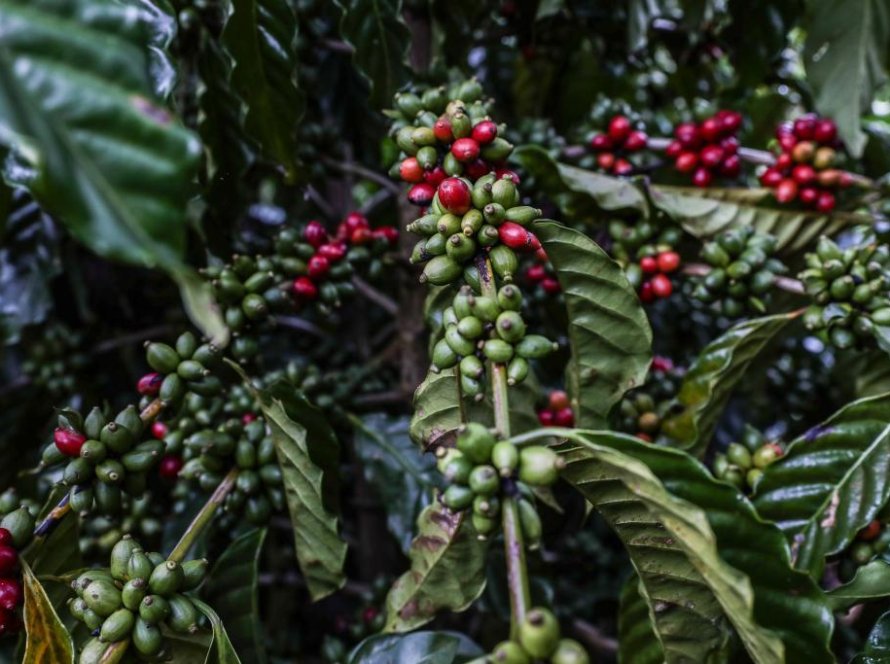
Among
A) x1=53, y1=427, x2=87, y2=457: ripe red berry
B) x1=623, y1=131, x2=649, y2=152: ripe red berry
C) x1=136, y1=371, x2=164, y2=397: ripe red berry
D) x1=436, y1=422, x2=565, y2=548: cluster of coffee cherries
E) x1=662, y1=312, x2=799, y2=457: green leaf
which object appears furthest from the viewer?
x1=623, y1=131, x2=649, y2=152: ripe red berry

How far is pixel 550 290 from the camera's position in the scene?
1.23m

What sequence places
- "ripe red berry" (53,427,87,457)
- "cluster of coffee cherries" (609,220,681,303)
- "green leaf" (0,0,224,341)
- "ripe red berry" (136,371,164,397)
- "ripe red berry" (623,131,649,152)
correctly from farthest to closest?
"ripe red berry" (623,131,649,152) < "cluster of coffee cherries" (609,220,681,303) < "ripe red berry" (136,371,164,397) < "ripe red berry" (53,427,87,457) < "green leaf" (0,0,224,341)

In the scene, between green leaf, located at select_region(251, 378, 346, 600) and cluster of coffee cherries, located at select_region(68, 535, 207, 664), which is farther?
green leaf, located at select_region(251, 378, 346, 600)

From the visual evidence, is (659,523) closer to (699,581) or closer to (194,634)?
(699,581)

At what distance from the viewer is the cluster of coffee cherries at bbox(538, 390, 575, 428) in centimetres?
112

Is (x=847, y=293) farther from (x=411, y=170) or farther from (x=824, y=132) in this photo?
(x=411, y=170)

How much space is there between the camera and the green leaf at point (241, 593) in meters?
0.99

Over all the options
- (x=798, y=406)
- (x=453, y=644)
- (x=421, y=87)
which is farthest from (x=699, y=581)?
(x=798, y=406)

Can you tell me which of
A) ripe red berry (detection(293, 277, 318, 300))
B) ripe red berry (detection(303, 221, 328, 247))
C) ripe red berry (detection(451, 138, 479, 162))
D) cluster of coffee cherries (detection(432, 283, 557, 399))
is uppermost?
ripe red berry (detection(451, 138, 479, 162))

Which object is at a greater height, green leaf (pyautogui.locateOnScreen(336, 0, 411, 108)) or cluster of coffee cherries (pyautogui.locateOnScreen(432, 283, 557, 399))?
green leaf (pyautogui.locateOnScreen(336, 0, 411, 108))

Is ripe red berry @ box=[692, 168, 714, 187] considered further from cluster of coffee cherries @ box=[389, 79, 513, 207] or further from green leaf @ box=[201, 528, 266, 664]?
green leaf @ box=[201, 528, 266, 664]

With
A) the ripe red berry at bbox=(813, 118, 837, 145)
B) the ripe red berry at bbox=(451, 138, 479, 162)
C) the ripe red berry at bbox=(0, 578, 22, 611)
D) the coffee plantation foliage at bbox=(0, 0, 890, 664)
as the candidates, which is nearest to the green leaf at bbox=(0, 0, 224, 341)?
the coffee plantation foliage at bbox=(0, 0, 890, 664)

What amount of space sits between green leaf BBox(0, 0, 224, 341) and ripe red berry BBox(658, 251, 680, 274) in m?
0.82

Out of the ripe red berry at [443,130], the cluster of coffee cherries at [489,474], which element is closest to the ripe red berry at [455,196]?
the ripe red berry at [443,130]
